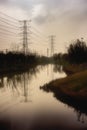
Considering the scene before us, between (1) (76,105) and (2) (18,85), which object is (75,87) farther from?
(2) (18,85)

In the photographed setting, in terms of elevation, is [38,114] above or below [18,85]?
above

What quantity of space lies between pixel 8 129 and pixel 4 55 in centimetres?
5844

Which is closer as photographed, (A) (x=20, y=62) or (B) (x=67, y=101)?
(B) (x=67, y=101)

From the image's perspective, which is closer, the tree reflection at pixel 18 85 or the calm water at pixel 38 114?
the calm water at pixel 38 114

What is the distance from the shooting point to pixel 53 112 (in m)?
16.7

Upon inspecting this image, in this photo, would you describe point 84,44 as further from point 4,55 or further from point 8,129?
point 8,129

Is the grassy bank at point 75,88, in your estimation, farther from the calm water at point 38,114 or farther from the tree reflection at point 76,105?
the calm water at point 38,114

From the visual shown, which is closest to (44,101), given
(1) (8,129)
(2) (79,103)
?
(2) (79,103)

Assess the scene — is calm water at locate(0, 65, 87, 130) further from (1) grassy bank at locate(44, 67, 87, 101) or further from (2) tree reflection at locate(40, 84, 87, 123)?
(1) grassy bank at locate(44, 67, 87, 101)

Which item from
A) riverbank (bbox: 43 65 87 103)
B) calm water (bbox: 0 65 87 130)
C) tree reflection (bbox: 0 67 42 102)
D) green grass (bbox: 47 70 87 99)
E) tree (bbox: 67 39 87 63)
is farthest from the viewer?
tree (bbox: 67 39 87 63)

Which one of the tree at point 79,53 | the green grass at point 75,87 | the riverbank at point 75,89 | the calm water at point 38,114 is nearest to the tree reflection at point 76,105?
the calm water at point 38,114

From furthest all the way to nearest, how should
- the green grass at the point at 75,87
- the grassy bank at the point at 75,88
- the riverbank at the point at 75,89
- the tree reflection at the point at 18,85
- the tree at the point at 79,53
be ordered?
the tree at the point at 79,53 < the tree reflection at the point at 18,85 < the green grass at the point at 75,87 < the grassy bank at the point at 75,88 < the riverbank at the point at 75,89

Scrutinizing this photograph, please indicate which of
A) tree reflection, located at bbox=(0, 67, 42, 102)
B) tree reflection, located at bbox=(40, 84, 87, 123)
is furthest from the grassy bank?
tree reflection, located at bbox=(0, 67, 42, 102)

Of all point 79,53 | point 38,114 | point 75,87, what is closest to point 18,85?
point 75,87
